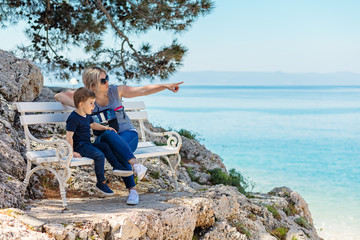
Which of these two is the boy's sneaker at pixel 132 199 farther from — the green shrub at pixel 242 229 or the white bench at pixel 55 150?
the green shrub at pixel 242 229

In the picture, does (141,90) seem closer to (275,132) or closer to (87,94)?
(87,94)

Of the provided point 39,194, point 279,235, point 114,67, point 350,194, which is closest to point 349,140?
point 350,194

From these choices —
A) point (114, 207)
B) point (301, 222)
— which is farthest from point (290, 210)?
point (114, 207)

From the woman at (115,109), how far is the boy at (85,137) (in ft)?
0.20

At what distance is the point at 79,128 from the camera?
3660mm

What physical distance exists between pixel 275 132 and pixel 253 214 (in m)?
19.1

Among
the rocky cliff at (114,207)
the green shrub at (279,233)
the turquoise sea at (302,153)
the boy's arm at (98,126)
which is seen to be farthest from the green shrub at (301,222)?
the boy's arm at (98,126)

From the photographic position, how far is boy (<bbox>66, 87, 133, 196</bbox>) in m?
3.56

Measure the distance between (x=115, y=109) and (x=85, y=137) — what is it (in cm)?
48

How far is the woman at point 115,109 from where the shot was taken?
11.9ft

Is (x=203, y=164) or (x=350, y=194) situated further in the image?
(x=350, y=194)

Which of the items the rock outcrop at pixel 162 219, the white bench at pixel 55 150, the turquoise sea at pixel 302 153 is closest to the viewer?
the rock outcrop at pixel 162 219

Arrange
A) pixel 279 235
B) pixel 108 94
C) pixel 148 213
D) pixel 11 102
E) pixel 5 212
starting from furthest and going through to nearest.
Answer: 1. pixel 11 102
2. pixel 279 235
3. pixel 108 94
4. pixel 148 213
5. pixel 5 212

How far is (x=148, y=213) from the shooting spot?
3.20m
